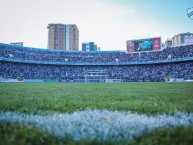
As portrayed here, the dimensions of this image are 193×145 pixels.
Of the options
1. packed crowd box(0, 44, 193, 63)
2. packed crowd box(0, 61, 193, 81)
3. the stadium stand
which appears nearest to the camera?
packed crowd box(0, 61, 193, 81)

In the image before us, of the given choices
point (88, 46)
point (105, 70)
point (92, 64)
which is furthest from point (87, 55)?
point (88, 46)

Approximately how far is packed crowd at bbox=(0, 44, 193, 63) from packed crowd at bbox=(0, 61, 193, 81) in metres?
2.50

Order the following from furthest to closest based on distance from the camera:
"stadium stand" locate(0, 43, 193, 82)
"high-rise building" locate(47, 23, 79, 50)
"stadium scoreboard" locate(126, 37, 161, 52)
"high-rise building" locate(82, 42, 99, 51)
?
"high-rise building" locate(82, 42, 99, 51) → "high-rise building" locate(47, 23, 79, 50) → "stadium scoreboard" locate(126, 37, 161, 52) → "stadium stand" locate(0, 43, 193, 82)

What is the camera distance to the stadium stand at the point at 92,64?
5378cm

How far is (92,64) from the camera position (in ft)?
212

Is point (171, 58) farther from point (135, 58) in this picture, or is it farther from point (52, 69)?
point (52, 69)

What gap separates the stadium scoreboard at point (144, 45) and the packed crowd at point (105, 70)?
7077 mm

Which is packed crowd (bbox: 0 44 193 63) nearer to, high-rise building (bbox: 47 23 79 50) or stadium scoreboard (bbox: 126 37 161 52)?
stadium scoreboard (bbox: 126 37 161 52)

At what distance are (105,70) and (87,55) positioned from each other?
341 inches

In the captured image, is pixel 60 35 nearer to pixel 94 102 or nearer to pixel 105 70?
pixel 105 70

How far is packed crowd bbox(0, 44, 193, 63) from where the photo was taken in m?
55.7

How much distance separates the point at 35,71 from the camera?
58531 millimetres

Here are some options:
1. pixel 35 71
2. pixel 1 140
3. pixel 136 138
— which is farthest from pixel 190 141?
pixel 35 71

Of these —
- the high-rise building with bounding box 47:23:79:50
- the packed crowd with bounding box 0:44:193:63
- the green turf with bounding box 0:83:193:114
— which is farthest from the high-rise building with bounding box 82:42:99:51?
the green turf with bounding box 0:83:193:114
